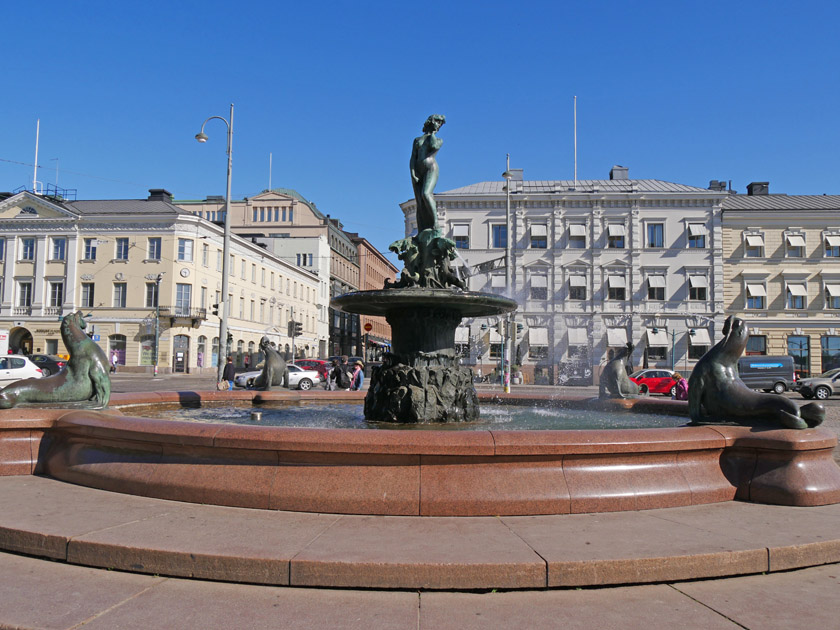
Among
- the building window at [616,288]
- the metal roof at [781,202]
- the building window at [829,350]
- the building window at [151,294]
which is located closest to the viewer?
the building window at [829,350]

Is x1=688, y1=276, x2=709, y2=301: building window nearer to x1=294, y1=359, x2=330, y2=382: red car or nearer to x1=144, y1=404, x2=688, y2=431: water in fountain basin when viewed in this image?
x1=294, y1=359, x2=330, y2=382: red car

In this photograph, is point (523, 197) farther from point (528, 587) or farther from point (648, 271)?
point (528, 587)

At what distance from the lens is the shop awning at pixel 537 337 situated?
4341cm

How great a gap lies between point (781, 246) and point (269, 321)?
1749 inches

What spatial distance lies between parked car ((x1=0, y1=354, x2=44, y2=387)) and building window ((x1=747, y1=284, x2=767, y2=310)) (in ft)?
Result: 141

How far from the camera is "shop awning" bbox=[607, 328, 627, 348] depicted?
4359 centimetres

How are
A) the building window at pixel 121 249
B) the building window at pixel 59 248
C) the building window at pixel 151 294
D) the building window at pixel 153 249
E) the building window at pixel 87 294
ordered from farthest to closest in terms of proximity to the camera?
the building window at pixel 59 248 < the building window at pixel 87 294 < the building window at pixel 121 249 < the building window at pixel 153 249 < the building window at pixel 151 294

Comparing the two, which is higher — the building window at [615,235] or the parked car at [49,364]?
the building window at [615,235]

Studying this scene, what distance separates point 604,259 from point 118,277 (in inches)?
1440

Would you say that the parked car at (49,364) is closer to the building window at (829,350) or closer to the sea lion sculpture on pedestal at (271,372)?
the sea lion sculpture on pedestal at (271,372)

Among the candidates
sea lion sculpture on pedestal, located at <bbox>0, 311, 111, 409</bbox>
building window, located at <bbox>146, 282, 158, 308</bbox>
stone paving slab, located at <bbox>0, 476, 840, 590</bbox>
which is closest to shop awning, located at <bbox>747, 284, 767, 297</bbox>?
building window, located at <bbox>146, 282, 158, 308</bbox>

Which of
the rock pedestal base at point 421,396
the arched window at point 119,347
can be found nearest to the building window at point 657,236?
the arched window at point 119,347

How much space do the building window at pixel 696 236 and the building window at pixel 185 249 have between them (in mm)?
37166

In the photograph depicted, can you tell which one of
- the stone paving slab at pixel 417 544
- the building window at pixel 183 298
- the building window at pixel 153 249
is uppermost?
the building window at pixel 153 249
